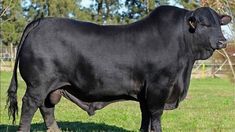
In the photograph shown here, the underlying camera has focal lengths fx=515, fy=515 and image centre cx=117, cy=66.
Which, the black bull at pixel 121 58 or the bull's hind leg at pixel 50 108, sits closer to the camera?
the black bull at pixel 121 58

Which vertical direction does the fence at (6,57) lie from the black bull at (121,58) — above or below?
below

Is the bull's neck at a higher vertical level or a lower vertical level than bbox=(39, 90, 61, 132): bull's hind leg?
higher

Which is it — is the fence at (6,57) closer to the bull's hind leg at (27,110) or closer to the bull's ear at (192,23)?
the bull's hind leg at (27,110)

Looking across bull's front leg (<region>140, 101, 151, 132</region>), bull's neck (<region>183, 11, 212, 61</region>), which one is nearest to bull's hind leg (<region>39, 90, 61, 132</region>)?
bull's front leg (<region>140, 101, 151, 132</region>)

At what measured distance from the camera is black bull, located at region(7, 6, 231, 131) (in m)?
7.59

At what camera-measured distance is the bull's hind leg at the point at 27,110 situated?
25.5ft

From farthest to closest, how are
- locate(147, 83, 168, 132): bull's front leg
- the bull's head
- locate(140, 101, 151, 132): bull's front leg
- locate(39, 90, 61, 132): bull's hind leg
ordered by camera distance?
locate(140, 101, 151, 132): bull's front leg → locate(39, 90, 61, 132): bull's hind leg → locate(147, 83, 168, 132): bull's front leg → the bull's head

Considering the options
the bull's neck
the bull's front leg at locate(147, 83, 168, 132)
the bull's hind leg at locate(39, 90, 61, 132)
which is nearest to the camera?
the bull's front leg at locate(147, 83, 168, 132)

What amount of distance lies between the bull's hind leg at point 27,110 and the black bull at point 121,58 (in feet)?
0.05

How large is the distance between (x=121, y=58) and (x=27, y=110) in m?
1.64

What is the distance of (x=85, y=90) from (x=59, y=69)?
501 mm

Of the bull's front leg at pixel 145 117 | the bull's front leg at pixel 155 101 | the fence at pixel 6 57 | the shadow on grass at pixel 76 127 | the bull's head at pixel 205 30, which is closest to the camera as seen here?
the bull's head at pixel 205 30

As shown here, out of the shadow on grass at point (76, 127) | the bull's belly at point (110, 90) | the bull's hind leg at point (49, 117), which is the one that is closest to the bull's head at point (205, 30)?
the bull's belly at point (110, 90)

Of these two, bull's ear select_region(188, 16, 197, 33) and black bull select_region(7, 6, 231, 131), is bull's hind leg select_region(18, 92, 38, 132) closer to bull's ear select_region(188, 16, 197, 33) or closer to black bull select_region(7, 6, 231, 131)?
black bull select_region(7, 6, 231, 131)
